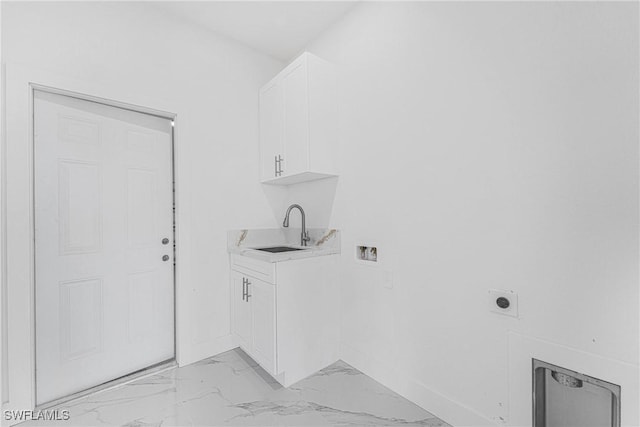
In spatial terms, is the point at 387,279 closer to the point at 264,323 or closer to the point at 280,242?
the point at 264,323

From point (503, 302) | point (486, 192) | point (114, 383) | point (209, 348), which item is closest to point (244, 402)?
point (209, 348)

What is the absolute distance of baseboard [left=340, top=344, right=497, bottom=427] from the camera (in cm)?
151

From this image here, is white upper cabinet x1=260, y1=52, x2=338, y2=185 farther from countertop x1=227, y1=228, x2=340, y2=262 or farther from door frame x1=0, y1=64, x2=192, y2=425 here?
door frame x1=0, y1=64, x2=192, y2=425

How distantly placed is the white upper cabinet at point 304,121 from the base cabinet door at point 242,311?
35.2 inches

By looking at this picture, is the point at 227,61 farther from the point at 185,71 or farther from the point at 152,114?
the point at 152,114

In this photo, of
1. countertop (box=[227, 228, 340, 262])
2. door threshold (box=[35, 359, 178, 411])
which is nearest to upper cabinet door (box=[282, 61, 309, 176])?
countertop (box=[227, 228, 340, 262])

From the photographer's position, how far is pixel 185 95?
2.27 m

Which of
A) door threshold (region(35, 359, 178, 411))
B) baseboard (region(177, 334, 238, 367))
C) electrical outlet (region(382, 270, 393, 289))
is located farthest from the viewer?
baseboard (region(177, 334, 238, 367))

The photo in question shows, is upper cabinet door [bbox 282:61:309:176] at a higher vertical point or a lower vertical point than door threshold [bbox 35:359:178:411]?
higher

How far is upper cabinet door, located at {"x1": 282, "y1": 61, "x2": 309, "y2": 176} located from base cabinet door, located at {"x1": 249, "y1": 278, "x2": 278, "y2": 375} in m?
0.89

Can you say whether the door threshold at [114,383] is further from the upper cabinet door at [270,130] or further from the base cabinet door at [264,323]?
the upper cabinet door at [270,130]

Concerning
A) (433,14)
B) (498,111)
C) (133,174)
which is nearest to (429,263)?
(498,111)

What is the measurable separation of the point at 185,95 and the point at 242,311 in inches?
68.6

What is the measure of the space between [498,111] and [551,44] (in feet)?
1.00
